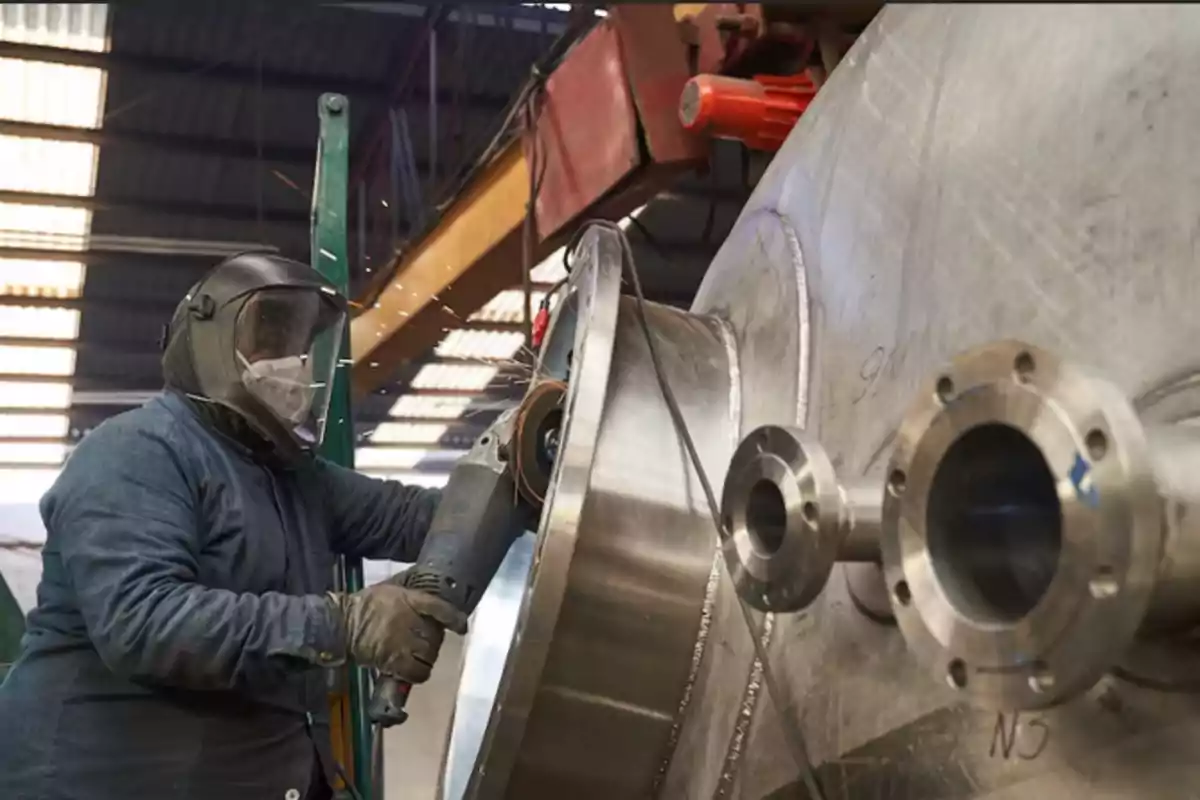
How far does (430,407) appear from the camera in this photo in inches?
167

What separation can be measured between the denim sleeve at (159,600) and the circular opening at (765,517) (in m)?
0.73

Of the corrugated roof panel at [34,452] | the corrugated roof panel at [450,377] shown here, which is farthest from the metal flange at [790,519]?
the corrugated roof panel at [34,452]

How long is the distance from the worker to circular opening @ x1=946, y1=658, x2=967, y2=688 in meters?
0.82

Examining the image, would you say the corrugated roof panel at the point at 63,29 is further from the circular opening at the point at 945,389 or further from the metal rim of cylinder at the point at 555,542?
the circular opening at the point at 945,389

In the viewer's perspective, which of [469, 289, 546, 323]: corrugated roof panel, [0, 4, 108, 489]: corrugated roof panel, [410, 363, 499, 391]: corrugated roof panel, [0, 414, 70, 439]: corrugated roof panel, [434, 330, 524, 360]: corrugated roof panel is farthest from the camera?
[0, 414, 70, 439]: corrugated roof panel

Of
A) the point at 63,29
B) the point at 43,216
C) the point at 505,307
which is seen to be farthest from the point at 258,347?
the point at 43,216

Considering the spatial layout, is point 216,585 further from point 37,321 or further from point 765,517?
point 37,321

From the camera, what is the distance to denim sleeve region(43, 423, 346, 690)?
1194mm

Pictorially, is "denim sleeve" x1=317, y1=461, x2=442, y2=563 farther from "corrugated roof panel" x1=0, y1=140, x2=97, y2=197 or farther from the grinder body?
"corrugated roof panel" x1=0, y1=140, x2=97, y2=197

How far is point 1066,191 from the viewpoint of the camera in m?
0.59

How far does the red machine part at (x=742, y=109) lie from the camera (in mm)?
1316

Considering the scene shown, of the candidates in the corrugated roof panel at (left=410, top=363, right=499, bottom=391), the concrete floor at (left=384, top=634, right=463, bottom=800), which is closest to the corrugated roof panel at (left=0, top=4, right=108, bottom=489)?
the corrugated roof panel at (left=410, top=363, right=499, bottom=391)

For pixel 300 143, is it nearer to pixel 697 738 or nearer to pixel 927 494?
pixel 697 738

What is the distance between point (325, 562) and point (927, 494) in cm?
114
